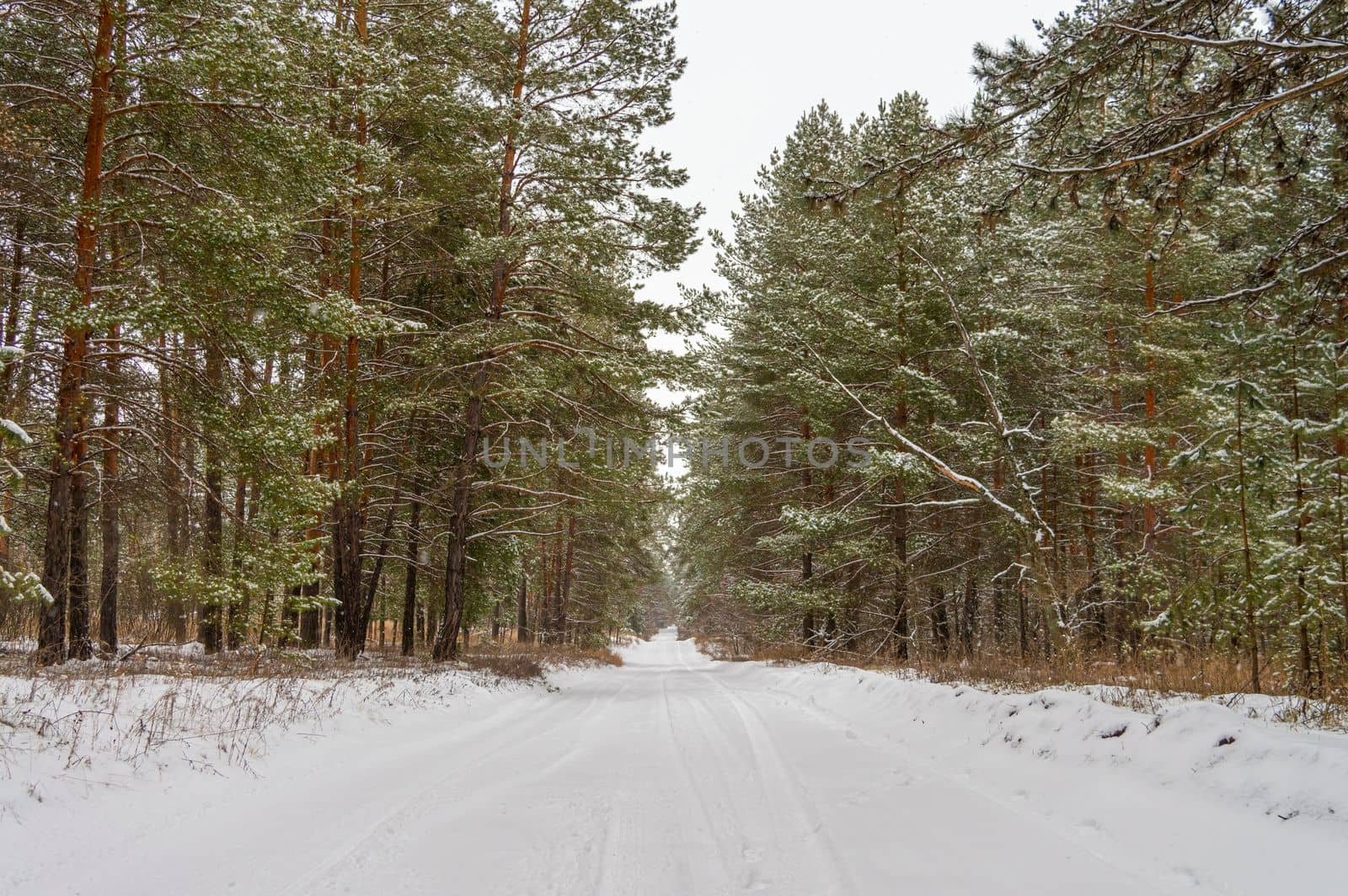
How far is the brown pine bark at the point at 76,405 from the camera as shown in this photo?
7.46 metres

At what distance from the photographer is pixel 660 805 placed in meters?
4.99

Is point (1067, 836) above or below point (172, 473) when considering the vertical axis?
below

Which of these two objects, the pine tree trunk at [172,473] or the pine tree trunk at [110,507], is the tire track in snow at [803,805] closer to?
the pine tree trunk at [172,473]

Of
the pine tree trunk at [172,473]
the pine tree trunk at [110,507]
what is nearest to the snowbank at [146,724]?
the pine tree trunk at [172,473]

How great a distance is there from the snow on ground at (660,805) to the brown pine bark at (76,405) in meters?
2.16

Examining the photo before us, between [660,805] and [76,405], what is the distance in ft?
24.9

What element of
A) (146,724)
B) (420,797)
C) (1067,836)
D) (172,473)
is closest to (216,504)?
(172,473)

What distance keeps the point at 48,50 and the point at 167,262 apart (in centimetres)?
321

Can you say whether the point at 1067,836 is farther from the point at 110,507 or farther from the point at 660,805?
the point at 110,507

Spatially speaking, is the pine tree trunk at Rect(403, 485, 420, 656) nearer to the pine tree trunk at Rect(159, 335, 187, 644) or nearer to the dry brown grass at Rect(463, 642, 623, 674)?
the dry brown grass at Rect(463, 642, 623, 674)

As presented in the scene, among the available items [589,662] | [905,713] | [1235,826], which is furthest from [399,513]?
[1235,826]

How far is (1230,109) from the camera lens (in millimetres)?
4535

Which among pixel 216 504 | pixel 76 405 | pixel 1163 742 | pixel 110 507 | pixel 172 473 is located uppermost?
pixel 76 405

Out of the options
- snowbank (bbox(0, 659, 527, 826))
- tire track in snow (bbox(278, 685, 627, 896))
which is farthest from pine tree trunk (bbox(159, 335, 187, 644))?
tire track in snow (bbox(278, 685, 627, 896))
